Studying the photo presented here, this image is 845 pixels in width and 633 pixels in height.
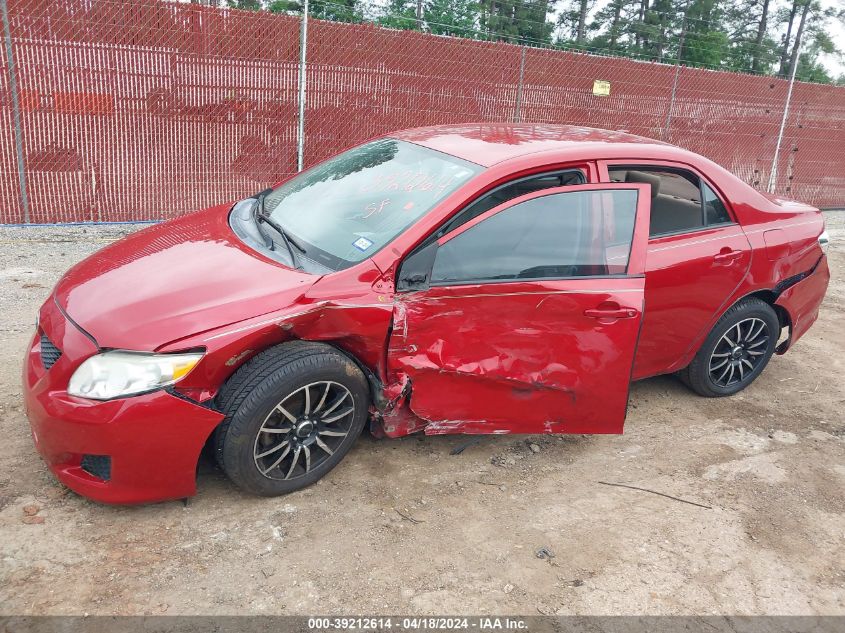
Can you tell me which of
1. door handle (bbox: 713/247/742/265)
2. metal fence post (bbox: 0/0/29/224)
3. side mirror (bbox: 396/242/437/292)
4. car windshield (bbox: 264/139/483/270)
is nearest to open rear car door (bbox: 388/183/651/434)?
side mirror (bbox: 396/242/437/292)

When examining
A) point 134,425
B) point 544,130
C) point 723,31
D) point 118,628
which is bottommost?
point 118,628

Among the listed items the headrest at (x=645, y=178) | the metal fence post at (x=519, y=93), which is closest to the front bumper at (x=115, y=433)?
the headrest at (x=645, y=178)

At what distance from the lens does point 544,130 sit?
13.4ft

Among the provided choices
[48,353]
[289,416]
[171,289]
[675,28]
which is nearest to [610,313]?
[289,416]

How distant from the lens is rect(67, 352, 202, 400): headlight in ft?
Result: 8.89

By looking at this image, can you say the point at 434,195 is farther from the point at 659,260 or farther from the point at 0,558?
the point at 0,558

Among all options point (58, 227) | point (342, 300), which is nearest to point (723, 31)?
point (58, 227)

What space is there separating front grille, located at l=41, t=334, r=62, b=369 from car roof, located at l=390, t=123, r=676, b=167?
2.14 m

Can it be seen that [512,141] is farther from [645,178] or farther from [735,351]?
[735,351]

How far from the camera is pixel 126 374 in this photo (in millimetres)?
2717

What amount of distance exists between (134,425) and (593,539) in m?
2.08

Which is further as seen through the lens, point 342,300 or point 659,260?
point 659,260

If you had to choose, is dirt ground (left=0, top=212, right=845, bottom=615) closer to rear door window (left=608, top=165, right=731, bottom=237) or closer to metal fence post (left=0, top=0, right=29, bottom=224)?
rear door window (left=608, top=165, right=731, bottom=237)

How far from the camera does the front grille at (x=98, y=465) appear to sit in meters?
2.77
